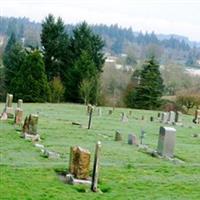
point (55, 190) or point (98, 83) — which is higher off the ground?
point (98, 83)

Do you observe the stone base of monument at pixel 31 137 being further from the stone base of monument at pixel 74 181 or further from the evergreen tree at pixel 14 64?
the evergreen tree at pixel 14 64

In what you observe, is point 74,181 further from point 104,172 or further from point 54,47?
point 54,47

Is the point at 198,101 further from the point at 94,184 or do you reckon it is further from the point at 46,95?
the point at 94,184

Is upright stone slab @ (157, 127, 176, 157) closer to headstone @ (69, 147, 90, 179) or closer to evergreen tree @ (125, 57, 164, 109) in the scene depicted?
headstone @ (69, 147, 90, 179)

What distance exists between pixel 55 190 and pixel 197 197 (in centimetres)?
390

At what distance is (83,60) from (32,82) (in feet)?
26.1

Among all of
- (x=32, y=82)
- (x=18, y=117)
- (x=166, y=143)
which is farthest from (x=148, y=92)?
(x=166, y=143)

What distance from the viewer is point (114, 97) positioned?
279 feet

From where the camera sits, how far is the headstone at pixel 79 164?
50.5 feet

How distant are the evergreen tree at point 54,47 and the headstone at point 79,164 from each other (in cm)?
5423

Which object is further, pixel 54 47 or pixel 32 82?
pixel 54 47

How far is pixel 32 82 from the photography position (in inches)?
2397

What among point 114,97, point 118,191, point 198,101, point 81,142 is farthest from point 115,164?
point 114,97

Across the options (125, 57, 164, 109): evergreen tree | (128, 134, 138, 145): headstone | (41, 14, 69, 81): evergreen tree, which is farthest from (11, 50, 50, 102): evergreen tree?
(128, 134, 138, 145): headstone
